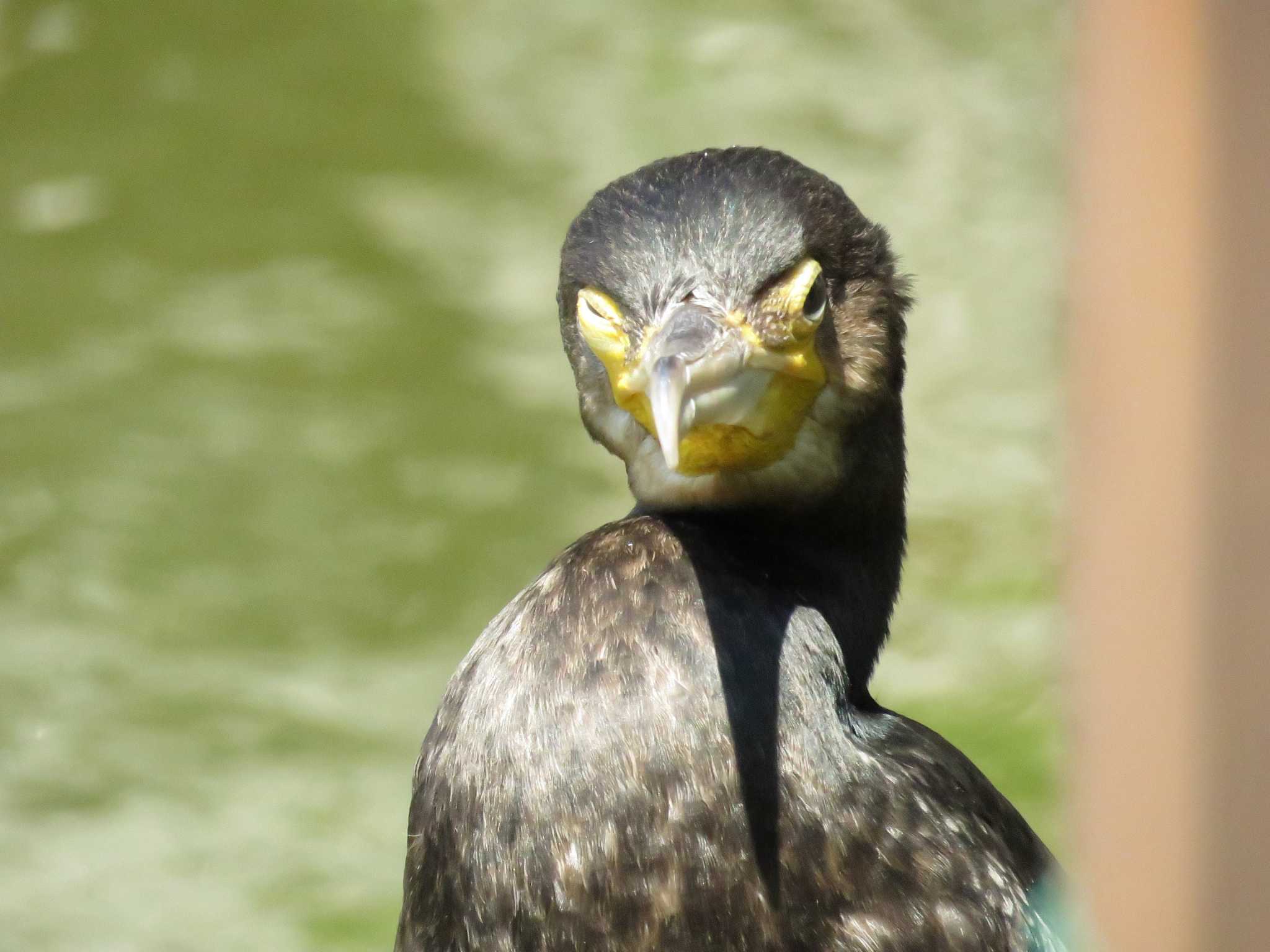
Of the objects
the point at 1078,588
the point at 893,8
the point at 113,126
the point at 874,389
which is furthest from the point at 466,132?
the point at 1078,588

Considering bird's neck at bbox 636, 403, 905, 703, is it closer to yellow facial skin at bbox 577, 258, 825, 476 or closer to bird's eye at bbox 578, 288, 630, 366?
yellow facial skin at bbox 577, 258, 825, 476

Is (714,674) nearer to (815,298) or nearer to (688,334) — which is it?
(688,334)

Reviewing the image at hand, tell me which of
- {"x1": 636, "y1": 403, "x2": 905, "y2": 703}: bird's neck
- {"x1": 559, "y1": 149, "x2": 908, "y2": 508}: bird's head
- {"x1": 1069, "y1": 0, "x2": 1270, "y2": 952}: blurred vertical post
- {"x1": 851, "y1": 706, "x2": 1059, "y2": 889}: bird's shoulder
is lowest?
{"x1": 1069, "y1": 0, "x2": 1270, "y2": 952}: blurred vertical post

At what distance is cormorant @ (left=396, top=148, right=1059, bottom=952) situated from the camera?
1.91 meters

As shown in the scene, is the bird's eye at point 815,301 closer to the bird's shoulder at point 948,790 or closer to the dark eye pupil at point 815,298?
the dark eye pupil at point 815,298

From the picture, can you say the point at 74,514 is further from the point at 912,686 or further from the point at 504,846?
the point at 504,846

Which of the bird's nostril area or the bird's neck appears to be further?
the bird's neck

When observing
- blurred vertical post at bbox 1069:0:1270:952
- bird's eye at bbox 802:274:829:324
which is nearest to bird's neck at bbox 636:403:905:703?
bird's eye at bbox 802:274:829:324

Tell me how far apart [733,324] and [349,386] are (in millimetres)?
5020

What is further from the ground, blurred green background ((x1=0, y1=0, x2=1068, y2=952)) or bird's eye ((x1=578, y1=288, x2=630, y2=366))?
blurred green background ((x1=0, y1=0, x2=1068, y2=952))

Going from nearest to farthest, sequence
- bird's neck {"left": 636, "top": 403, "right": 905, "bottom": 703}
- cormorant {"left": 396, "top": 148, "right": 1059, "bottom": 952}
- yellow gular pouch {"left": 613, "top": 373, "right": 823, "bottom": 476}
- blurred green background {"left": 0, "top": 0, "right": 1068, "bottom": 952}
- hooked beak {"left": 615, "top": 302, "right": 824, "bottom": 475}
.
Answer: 1. hooked beak {"left": 615, "top": 302, "right": 824, "bottom": 475}
2. cormorant {"left": 396, "top": 148, "right": 1059, "bottom": 952}
3. yellow gular pouch {"left": 613, "top": 373, "right": 823, "bottom": 476}
4. bird's neck {"left": 636, "top": 403, "right": 905, "bottom": 703}
5. blurred green background {"left": 0, "top": 0, "right": 1068, "bottom": 952}

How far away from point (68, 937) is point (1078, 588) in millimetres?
4566

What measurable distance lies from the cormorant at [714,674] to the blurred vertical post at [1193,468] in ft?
3.35

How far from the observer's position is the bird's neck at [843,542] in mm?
2141
